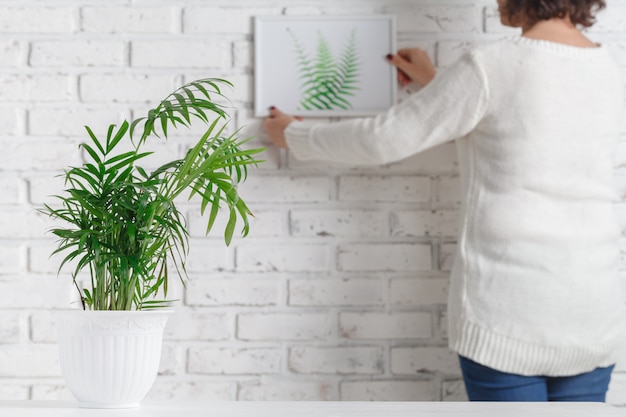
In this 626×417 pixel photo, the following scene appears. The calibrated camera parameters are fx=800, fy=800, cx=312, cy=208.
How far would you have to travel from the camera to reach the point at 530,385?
5.03 ft

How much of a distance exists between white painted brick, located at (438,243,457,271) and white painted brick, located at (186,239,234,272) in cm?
48

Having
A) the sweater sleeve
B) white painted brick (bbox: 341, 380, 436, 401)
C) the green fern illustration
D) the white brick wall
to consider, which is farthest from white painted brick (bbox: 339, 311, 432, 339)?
the green fern illustration

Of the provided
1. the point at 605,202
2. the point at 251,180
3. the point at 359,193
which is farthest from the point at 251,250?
the point at 605,202

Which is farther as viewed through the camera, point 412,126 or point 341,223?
point 341,223

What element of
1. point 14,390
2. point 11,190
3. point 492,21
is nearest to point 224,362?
point 14,390

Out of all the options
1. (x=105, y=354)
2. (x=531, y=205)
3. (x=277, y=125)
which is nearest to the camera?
(x=105, y=354)

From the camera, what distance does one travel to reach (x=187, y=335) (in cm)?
183

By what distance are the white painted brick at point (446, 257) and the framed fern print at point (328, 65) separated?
36 centimetres

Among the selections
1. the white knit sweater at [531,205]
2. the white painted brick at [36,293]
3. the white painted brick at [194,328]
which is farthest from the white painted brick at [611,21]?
the white painted brick at [36,293]

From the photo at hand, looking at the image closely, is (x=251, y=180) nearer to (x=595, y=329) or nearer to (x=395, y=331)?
(x=395, y=331)

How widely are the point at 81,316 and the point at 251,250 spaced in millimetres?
702

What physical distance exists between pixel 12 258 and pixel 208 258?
0.45 metres

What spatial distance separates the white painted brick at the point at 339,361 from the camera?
1832 millimetres

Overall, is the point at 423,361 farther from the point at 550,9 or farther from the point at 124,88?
the point at 124,88
